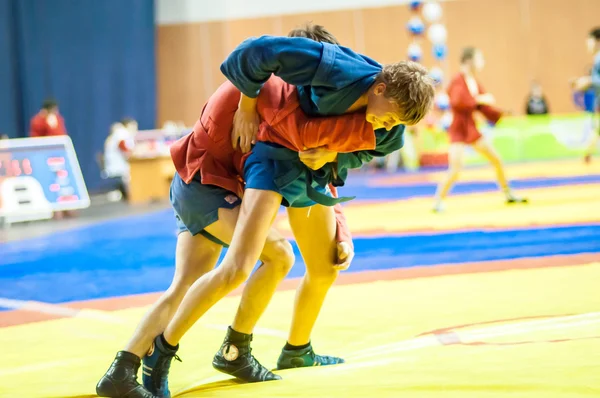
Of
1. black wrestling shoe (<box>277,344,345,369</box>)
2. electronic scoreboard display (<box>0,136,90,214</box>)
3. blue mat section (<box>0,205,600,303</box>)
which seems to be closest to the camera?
black wrestling shoe (<box>277,344,345,369</box>)

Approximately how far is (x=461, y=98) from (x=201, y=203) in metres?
5.84

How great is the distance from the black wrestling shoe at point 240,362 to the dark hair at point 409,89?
998mm

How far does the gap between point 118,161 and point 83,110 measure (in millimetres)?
3284

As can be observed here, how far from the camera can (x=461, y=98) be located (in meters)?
8.33

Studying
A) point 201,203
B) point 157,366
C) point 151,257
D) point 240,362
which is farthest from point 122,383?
point 151,257

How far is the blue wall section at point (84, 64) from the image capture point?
51.6 ft

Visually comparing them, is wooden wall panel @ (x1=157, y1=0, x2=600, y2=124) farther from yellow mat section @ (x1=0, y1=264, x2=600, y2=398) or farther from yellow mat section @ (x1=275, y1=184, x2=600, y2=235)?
yellow mat section @ (x1=0, y1=264, x2=600, y2=398)

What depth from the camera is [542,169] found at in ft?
42.2

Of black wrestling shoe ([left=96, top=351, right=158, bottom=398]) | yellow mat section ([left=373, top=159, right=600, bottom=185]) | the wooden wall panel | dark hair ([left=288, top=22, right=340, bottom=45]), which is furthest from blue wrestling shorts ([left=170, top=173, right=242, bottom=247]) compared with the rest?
the wooden wall panel

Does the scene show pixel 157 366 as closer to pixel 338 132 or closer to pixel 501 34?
pixel 338 132

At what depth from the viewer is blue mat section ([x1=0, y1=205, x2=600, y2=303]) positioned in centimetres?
540

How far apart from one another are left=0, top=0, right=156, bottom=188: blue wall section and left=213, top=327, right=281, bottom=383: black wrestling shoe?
13.3m

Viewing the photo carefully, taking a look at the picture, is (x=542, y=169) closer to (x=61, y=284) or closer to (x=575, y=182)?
(x=575, y=182)

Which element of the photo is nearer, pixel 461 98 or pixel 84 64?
pixel 461 98
